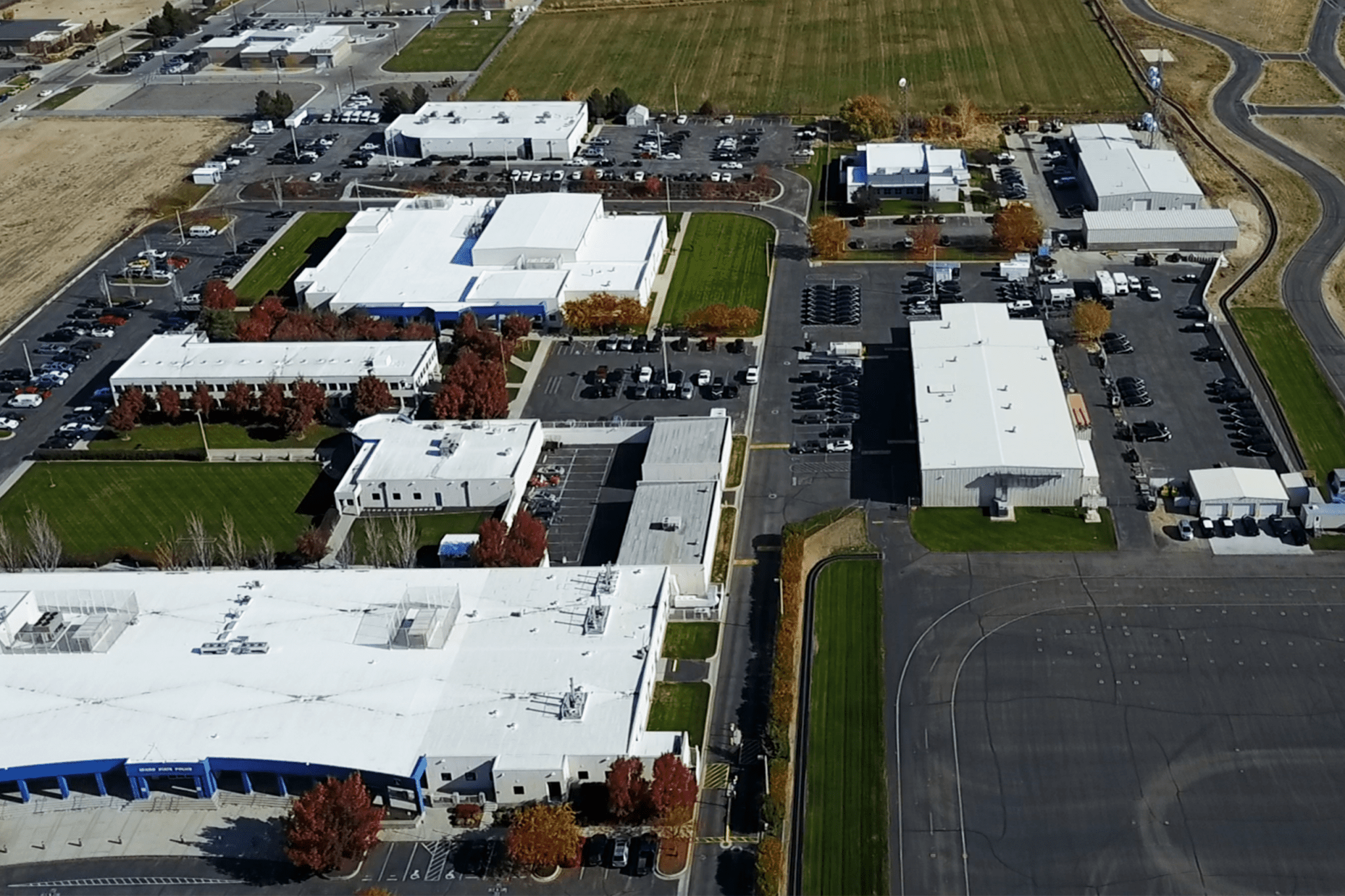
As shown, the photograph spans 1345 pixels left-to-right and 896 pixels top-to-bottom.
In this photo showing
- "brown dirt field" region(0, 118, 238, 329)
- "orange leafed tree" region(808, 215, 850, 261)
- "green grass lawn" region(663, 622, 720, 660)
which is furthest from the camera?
"brown dirt field" region(0, 118, 238, 329)

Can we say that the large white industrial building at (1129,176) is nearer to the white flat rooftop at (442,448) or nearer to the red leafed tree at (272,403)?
the white flat rooftop at (442,448)

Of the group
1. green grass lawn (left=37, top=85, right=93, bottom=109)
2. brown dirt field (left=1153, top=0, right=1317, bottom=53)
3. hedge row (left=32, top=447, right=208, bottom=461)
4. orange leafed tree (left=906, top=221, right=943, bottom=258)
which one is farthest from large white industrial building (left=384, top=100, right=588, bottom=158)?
brown dirt field (left=1153, top=0, right=1317, bottom=53)

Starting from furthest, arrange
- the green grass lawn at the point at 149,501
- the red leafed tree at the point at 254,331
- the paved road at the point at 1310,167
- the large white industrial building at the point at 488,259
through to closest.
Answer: the large white industrial building at the point at 488,259 → the red leafed tree at the point at 254,331 → the paved road at the point at 1310,167 → the green grass lawn at the point at 149,501

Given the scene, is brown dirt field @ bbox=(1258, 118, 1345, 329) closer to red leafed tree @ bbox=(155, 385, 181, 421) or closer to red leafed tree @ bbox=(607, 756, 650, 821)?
red leafed tree @ bbox=(607, 756, 650, 821)

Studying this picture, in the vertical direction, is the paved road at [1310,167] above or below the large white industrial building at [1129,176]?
below

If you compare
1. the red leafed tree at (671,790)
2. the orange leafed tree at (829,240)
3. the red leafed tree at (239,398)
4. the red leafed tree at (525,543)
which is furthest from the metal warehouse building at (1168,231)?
the red leafed tree at (671,790)

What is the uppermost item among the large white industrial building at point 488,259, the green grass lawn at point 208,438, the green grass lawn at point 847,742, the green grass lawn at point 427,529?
the large white industrial building at point 488,259

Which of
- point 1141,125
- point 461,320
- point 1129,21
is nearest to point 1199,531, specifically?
point 461,320
